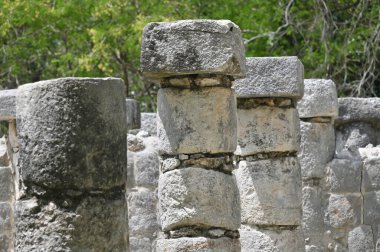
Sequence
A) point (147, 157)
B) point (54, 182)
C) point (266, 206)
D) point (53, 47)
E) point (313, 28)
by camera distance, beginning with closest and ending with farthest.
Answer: point (54, 182), point (266, 206), point (147, 157), point (313, 28), point (53, 47)

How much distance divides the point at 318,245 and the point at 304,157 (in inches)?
35.2

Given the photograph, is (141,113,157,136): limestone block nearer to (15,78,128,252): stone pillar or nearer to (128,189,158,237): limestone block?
(128,189,158,237): limestone block

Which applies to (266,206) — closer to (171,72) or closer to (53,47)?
(171,72)

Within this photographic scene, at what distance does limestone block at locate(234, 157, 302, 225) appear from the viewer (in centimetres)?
1010

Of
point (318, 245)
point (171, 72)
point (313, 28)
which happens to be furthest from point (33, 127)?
point (313, 28)

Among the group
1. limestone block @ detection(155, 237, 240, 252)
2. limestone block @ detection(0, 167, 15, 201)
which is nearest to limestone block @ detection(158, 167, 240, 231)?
limestone block @ detection(155, 237, 240, 252)

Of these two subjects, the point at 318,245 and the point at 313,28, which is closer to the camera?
the point at 318,245

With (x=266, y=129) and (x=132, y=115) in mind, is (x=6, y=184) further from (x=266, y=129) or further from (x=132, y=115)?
(x=266, y=129)

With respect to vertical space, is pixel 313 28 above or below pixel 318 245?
above

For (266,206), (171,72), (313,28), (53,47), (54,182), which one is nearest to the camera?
(54,182)

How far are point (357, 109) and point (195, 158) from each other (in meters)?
4.41

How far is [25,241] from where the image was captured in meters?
6.26

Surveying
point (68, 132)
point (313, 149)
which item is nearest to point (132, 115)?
point (313, 149)

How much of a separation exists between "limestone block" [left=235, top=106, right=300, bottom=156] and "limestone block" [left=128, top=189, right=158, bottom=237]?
65.3 inches
